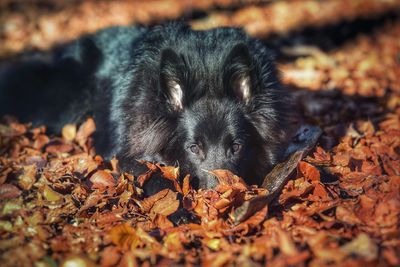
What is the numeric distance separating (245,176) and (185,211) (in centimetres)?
83

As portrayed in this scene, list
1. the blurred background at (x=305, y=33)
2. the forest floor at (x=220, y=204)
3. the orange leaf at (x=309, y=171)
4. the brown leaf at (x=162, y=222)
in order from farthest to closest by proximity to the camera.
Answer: the blurred background at (x=305, y=33) → the orange leaf at (x=309, y=171) → the brown leaf at (x=162, y=222) → the forest floor at (x=220, y=204)

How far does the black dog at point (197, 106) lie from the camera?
412 centimetres

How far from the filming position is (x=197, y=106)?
4254 mm

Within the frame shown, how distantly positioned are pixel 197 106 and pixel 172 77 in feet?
1.27

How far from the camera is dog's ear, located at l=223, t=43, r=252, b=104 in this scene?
405 cm

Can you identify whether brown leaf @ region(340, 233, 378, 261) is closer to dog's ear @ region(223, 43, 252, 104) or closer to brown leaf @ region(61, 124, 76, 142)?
dog's ear @ region(223, 43, 252, 104)

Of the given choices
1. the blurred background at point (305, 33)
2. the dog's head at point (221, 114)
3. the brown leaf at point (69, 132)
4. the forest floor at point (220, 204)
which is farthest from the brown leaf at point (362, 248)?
the brown leaf at point (69, 132)

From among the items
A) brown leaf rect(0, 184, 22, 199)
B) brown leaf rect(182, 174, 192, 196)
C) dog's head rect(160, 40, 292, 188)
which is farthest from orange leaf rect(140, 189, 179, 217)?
brown leaf rect(0, 184, 22, 199)

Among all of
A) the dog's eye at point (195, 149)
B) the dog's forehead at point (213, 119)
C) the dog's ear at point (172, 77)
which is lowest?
the dog's eye at point (195, 149)

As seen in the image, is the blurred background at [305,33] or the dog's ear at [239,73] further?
the blurred background at [305,33]

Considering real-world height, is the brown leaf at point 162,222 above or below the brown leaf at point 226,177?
below

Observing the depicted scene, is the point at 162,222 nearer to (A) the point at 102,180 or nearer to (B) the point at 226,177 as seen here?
(B) the point at 226,177

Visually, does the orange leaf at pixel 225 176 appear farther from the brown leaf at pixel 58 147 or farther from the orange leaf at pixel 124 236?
the brown leaf at pixel 58 147

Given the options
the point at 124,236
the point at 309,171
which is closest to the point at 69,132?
the point at 124,236
